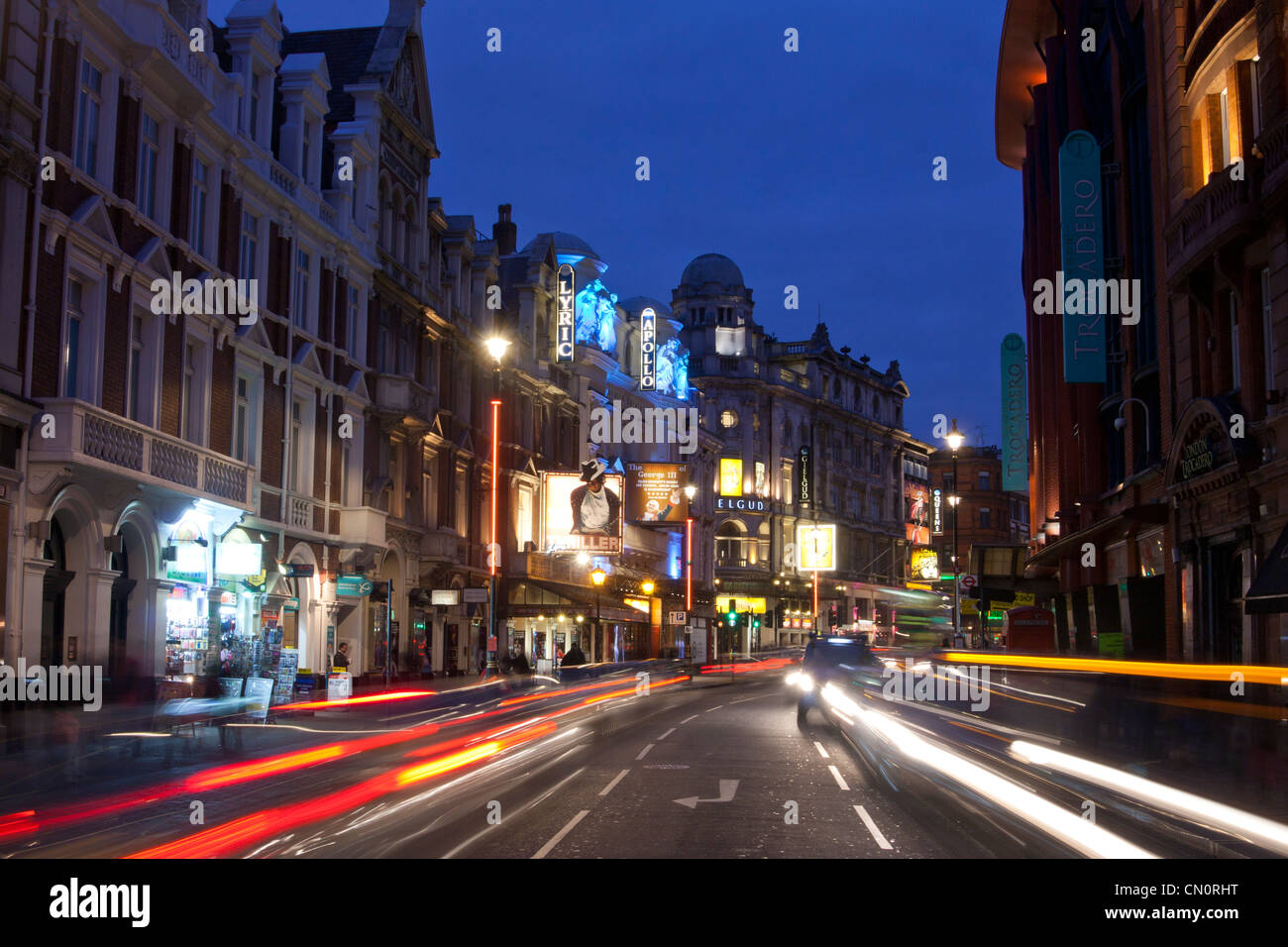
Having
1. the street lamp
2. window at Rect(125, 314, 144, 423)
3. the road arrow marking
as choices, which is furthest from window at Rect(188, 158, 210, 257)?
the street lamp

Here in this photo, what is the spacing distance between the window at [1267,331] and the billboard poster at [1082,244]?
11.7 meters

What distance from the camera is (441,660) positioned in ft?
152

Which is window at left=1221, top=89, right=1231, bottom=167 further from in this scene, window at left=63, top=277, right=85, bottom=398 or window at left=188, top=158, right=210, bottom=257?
window at left=63, top=277, right=85, bottom=398

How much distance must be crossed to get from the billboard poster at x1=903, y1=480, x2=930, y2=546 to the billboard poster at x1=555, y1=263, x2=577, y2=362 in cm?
7540

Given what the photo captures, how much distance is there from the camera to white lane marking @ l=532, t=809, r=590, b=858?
12.0 m

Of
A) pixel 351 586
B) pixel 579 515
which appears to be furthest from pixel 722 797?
pixel 579 515

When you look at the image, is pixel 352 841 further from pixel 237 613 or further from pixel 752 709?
pixel 752 709

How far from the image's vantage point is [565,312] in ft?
184

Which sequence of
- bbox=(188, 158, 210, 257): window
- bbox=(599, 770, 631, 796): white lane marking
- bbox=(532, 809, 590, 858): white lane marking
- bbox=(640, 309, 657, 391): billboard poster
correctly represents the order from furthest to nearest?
bbox=(640, 309, 657, 391): billboard poster → bbox=(188, 158, 210, 257): window → bbox=(599, 770, 631, 796): white lane marking → bbox=(532, 809, 590, 858): white lane marking

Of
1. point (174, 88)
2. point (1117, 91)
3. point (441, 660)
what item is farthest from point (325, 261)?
point (1117, 91)

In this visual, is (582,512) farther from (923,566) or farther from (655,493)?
(923,566)

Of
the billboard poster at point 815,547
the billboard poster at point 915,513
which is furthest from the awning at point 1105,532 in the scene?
the billboard poster at point 915,513

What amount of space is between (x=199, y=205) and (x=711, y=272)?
77.0m

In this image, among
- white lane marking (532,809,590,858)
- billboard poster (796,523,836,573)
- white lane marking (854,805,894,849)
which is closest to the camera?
white lane marking (532,809,590,858)
